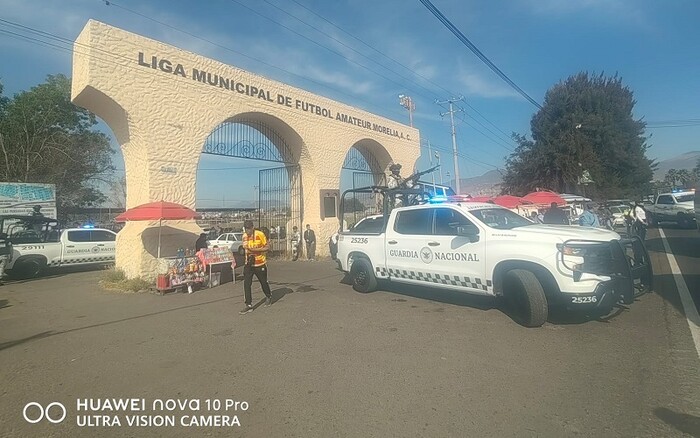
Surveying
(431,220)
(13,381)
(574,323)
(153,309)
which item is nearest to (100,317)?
(153,309)

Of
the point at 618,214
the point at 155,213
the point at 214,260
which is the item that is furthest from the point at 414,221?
the point at 618,214

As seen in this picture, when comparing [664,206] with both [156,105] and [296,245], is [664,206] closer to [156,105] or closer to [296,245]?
[296,245]

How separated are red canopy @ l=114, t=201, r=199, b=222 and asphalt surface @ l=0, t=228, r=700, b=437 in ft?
8.87

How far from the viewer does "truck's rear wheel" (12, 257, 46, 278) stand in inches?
495

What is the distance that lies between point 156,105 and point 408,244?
8.39 m

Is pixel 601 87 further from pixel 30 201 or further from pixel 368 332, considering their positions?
pixel 30 201

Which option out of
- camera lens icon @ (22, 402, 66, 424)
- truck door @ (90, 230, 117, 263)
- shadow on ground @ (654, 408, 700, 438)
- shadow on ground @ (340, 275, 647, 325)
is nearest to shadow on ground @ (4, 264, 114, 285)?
truck door @ (90, 230, 117, 263)

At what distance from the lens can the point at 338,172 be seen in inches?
658

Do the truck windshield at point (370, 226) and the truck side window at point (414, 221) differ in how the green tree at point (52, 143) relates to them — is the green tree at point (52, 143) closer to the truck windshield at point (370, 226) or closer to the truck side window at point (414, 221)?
the truck windshield at point (370, 226)

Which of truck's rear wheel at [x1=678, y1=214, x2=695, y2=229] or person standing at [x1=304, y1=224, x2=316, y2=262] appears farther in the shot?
truck's rear wheel at [x1=678, y1=214, x2=695, y2=229]

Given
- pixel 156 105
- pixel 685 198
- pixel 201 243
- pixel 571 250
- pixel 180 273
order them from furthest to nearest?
1. pixel 685 198
2. pixel 201 243
3. pixel 156 105
4. pixel 180 273
5. pixel 571 250

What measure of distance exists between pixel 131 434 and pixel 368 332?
10.6 ft

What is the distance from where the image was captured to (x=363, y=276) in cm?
837

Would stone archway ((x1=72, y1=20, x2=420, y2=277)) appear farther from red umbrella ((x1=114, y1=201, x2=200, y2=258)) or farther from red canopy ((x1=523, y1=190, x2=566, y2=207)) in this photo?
red canopy ((x1=523, y1=190, x2=566, y2=207))
